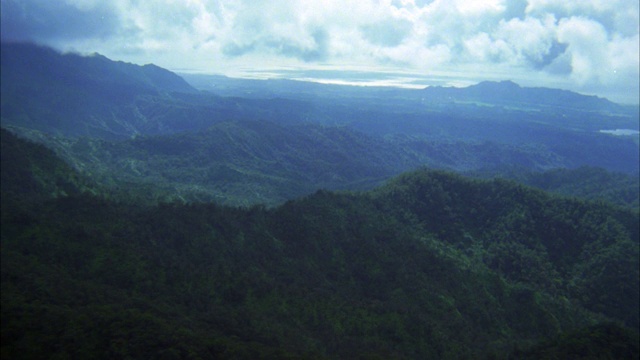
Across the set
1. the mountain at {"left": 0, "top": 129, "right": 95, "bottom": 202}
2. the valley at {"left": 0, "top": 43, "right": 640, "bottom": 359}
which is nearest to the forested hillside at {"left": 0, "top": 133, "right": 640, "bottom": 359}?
the valley at {"left": 0, "top": 43, "right": 640, "bottom": 359}

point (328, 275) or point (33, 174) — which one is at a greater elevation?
point (33, 174)

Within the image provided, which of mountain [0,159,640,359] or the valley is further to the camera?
the valley

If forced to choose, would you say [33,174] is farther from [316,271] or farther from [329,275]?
[329,275]

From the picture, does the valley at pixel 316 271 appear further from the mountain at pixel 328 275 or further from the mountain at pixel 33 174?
the mountain at pixel 33 174

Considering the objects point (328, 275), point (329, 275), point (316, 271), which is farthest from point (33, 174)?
point (329, 275)

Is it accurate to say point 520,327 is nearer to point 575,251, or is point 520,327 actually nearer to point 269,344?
point 575,251

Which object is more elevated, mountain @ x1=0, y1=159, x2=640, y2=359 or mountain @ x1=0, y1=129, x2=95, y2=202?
mountain @ x1=0, y1=129, x2=95, y2=202

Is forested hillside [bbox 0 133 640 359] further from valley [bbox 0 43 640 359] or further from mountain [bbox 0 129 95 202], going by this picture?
mountain [bbox 0 129 95 202]

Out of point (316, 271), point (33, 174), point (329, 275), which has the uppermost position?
point (33, 174)

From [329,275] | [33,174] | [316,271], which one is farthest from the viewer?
[33,174]

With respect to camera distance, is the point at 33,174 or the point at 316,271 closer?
the point at 316,271
